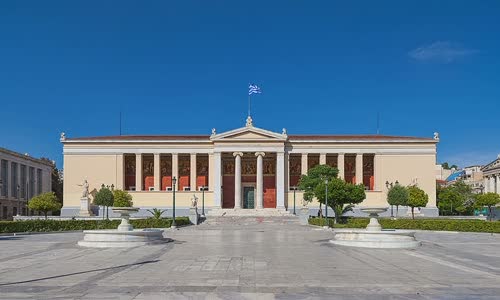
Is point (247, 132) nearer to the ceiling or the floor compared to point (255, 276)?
nearer to the ceiling

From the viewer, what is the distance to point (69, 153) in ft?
234

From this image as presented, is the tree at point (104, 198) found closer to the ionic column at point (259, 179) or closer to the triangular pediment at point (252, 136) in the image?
the triangular pediment at point (252, 136)

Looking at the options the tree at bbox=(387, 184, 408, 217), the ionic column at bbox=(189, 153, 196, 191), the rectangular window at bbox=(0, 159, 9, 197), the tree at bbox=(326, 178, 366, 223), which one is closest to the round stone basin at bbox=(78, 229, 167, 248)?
the tree at bbox=(326, 178, 366, 223)

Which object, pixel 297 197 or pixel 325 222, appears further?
pixel 297 197

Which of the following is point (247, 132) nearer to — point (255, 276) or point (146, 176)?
point (146, 176)

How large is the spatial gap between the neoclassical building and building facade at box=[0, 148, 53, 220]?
1284cm

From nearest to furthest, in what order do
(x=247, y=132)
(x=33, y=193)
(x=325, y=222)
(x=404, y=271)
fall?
(x=404, y=271), (x=325, y=222), (x=247, y=132), (x=33, y=193)

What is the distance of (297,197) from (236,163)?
8.93m

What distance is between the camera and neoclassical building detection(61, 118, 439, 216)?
70.2 meters

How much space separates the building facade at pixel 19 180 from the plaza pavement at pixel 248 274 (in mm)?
61558

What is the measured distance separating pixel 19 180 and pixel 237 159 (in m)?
36.6

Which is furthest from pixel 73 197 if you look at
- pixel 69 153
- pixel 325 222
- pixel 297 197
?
pixel 325 222

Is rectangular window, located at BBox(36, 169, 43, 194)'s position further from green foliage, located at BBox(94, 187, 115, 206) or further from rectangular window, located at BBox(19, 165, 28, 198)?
green foliage, located at BBox(94, 187, 115, 206)

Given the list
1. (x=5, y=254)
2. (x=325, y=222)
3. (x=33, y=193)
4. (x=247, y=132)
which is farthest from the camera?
(x=33, y=193)
